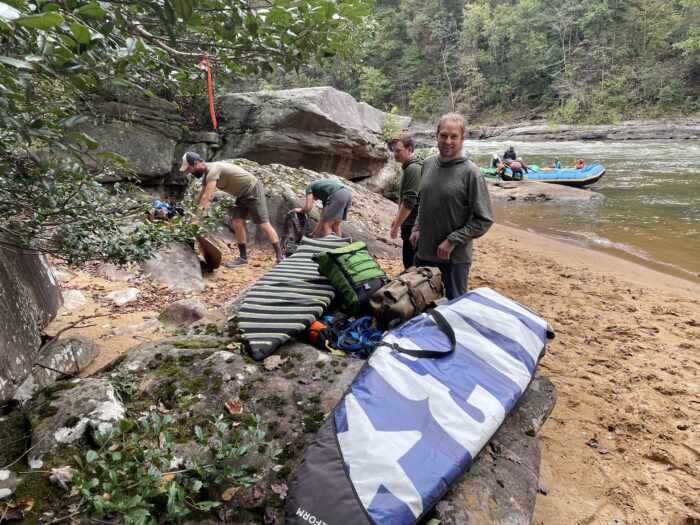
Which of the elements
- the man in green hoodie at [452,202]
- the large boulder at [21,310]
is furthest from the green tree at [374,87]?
the large boulder at [21,310]

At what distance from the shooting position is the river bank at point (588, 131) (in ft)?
91.8

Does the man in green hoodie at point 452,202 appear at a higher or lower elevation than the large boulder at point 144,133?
lower

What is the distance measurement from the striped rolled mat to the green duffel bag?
0.33 ft

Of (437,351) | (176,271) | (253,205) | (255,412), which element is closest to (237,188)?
(253,205)

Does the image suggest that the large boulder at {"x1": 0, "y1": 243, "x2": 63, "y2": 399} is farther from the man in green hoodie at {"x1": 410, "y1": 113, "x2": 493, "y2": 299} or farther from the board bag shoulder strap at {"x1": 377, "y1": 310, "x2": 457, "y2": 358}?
the man in green hoodie at {"x1": 410, "y1": 113, "x2": 493, "y2": 299}

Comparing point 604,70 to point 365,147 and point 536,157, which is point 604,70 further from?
point 365,147

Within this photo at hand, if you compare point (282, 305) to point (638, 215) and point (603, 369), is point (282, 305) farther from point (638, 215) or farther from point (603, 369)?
point (638, 215)

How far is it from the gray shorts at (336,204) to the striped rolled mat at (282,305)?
2.11 metres

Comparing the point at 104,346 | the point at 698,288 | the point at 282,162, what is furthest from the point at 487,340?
the point at 282,162

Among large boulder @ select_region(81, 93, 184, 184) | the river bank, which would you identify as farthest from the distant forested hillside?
large boulder @ select_region(81, 93, 184, 184)

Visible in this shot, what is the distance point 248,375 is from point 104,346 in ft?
4.84

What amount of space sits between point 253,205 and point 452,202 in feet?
10.9

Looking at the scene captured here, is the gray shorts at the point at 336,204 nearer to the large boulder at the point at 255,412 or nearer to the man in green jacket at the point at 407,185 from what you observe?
the man in green jacket at the point at 407,185

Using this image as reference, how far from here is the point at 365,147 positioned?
10164mm
